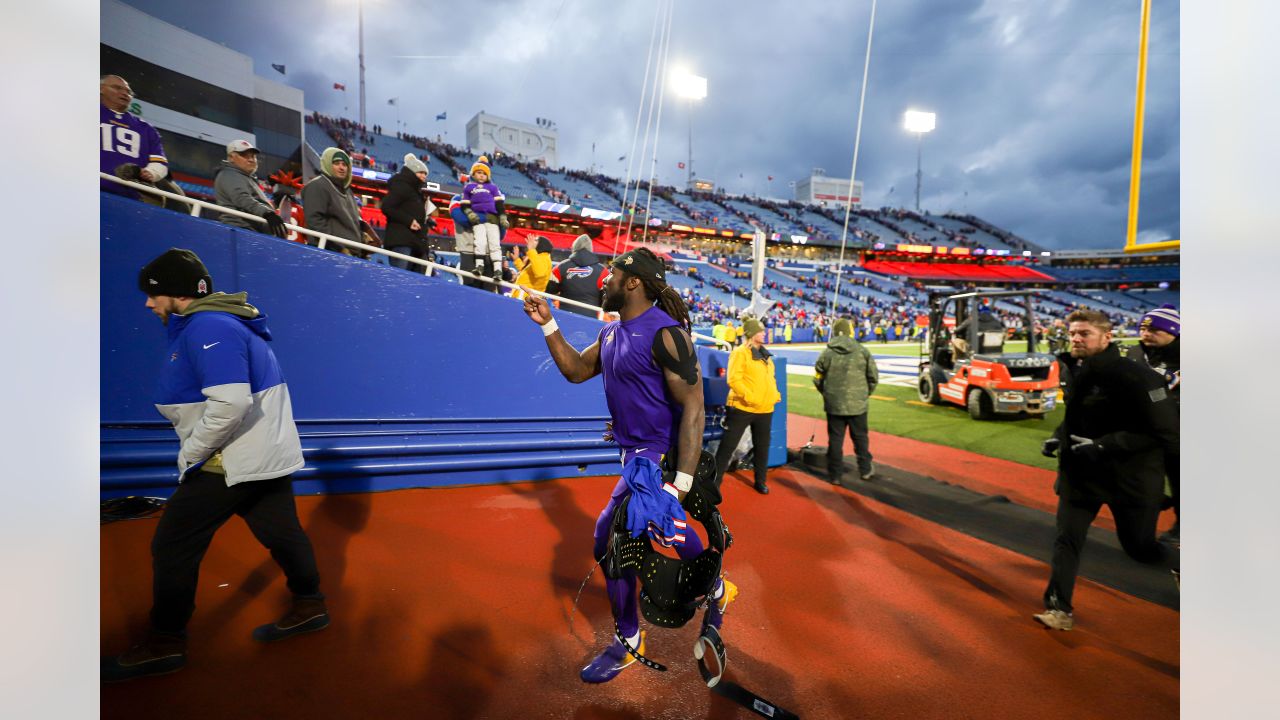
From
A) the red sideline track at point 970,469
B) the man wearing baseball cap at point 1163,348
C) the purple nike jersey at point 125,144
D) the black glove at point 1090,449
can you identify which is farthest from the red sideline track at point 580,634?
the purple nike jersey at point 125,144

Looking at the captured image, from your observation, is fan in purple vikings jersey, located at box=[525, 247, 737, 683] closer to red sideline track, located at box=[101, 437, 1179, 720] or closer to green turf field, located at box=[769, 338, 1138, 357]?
red sideline track, located at box=[101, 437, 1179, 720]

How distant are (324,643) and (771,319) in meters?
31.5

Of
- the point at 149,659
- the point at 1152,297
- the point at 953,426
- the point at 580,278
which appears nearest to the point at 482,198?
the point at 580,278

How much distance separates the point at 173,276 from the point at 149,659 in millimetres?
1746

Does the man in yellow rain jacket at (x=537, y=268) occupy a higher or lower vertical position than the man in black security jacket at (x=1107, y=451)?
higher

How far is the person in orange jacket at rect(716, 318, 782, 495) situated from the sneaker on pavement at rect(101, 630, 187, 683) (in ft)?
13.5

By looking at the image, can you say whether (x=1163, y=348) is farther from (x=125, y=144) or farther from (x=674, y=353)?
(x=125, y=144)

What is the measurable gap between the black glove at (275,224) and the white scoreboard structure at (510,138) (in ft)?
174

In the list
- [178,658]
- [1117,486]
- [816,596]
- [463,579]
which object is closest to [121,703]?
[178,658]

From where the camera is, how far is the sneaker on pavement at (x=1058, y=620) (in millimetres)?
2859

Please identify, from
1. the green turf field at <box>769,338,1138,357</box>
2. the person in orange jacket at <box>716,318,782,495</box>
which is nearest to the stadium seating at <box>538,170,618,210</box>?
the green turf field at <box>769,338,1138,357</box>

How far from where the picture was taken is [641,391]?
2.19 meters

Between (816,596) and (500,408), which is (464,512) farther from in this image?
(816,596)

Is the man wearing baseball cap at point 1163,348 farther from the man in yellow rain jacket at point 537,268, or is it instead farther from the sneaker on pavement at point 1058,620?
the man in yellow rain jacket at point 537,268
